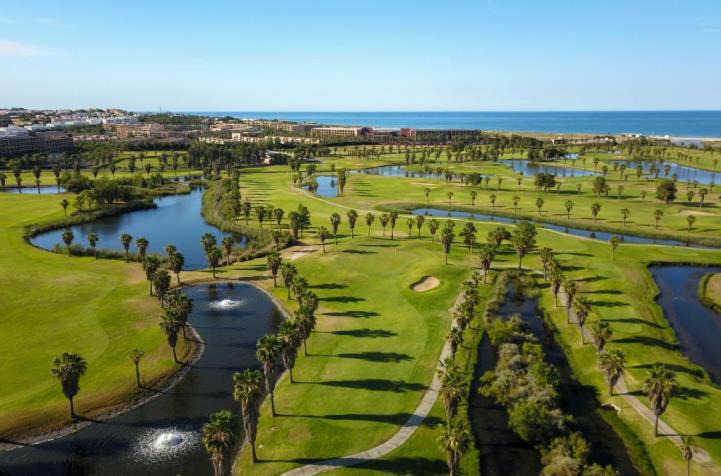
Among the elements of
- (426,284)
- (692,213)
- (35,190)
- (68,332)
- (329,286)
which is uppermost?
(692,213)

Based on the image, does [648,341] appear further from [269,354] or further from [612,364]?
[269,354]

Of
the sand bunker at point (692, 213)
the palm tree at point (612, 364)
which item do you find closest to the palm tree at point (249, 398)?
the palm tree at point (612, 364)

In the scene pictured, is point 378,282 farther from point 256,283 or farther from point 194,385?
point 194,385

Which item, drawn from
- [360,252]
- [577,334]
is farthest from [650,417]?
[360,252]

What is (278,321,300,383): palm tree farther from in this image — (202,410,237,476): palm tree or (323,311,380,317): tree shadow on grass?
(323,311,380,317): tree shadow on grass

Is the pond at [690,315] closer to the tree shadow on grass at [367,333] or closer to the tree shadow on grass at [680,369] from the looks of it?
the tree shadow on grass at [680,369]

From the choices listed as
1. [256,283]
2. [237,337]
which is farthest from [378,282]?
[237,337]
